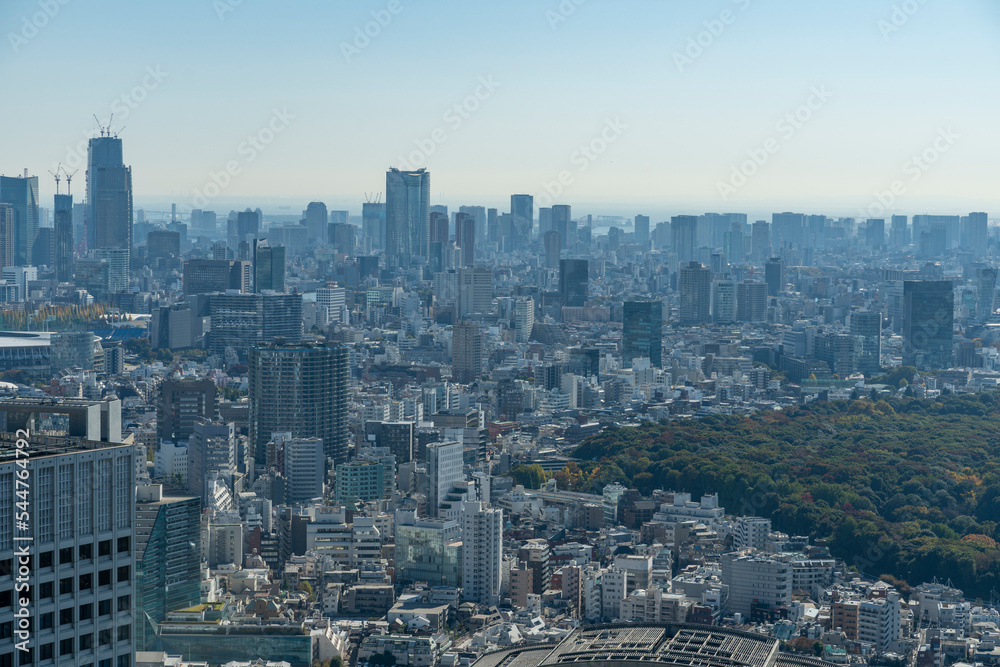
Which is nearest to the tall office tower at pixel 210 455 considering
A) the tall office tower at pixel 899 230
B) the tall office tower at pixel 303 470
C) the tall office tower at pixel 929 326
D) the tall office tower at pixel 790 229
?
the tall office tower at pixel 303 470

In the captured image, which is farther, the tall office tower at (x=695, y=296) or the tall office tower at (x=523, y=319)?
the tall office tower at (x=695, y=296)

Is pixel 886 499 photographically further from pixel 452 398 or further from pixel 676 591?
pixel 452 398

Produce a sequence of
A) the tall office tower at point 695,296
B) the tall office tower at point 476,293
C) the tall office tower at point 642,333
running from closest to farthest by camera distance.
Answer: the tall office tower at point 642,333
the tall office tower at point 476,293
the tall office tower at point 695,296

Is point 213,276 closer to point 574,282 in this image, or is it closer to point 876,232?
point 574,282

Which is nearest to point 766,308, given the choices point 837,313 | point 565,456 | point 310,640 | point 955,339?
point 837,313

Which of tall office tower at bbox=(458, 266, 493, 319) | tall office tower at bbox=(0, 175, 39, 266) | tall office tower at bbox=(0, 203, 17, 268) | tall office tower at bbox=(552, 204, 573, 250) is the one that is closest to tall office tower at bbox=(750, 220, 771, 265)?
tall office tower at bbox=(552, 204, 573, 250)

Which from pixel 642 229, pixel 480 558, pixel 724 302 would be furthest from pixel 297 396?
pixel 642 229

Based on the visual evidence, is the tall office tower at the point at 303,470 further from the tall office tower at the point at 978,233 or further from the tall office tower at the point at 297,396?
the tall office tower at the point at 978,233
